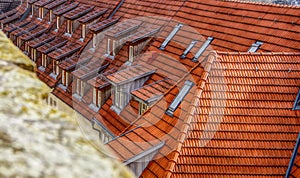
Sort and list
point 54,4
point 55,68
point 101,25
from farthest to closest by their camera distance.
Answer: point 54,4
point 55,68
point 101,25

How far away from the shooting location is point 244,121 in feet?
37.9

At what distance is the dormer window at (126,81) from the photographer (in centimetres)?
1680

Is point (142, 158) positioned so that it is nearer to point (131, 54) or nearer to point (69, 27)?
point (131, 54)

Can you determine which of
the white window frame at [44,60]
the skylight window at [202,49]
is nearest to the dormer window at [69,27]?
the white window frame at [44,60]

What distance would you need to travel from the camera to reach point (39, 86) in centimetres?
319

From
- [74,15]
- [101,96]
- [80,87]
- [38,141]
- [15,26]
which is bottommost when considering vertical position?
[15,26]

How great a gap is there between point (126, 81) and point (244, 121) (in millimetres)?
6366

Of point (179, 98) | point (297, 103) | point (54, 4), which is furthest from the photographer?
point (54, 4)

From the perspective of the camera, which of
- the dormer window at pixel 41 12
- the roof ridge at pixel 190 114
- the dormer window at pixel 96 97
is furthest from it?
the dormer window at pixel 41 12

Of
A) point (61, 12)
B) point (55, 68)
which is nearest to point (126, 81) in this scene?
point (55, 68)

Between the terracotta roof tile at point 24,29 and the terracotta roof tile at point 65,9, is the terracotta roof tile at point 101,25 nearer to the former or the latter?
the terracotta roof tile at point 65,9

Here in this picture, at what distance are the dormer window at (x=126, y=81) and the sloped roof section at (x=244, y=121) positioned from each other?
17.1ft

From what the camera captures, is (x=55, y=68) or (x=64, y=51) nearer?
(x=64, y=51)

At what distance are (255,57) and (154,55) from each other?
6269 millimetres
